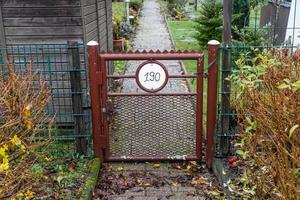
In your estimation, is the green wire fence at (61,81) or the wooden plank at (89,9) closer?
the green wire fence at (61,81)

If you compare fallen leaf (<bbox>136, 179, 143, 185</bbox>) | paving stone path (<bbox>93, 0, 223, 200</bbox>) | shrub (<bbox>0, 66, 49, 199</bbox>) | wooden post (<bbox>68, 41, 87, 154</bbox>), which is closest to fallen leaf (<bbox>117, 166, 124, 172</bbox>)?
paving stone path (<bbox>93, 0, 223, 200</bbox>)

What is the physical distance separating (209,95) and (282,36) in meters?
5.68

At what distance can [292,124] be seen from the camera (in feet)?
9.29

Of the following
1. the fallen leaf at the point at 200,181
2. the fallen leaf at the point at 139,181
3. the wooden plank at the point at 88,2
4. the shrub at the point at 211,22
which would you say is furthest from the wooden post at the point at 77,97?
the shrub at the point at 211,22

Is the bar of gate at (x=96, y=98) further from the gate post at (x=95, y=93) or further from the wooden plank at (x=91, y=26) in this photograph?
the wooden plank at (x=91, y=26)

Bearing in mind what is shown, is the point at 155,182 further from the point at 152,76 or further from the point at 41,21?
the point at 41,21

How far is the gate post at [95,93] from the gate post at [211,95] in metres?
1.35

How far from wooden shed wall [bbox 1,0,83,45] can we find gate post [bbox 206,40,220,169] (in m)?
1.94

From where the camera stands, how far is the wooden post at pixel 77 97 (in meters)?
4.91

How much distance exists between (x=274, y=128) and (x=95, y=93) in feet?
8.48

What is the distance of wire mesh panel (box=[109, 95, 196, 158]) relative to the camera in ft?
17.1

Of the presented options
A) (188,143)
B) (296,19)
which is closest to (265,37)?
(296,19)

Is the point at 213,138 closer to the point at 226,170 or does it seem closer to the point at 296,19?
the point at 226,170

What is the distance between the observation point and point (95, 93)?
5055mm
